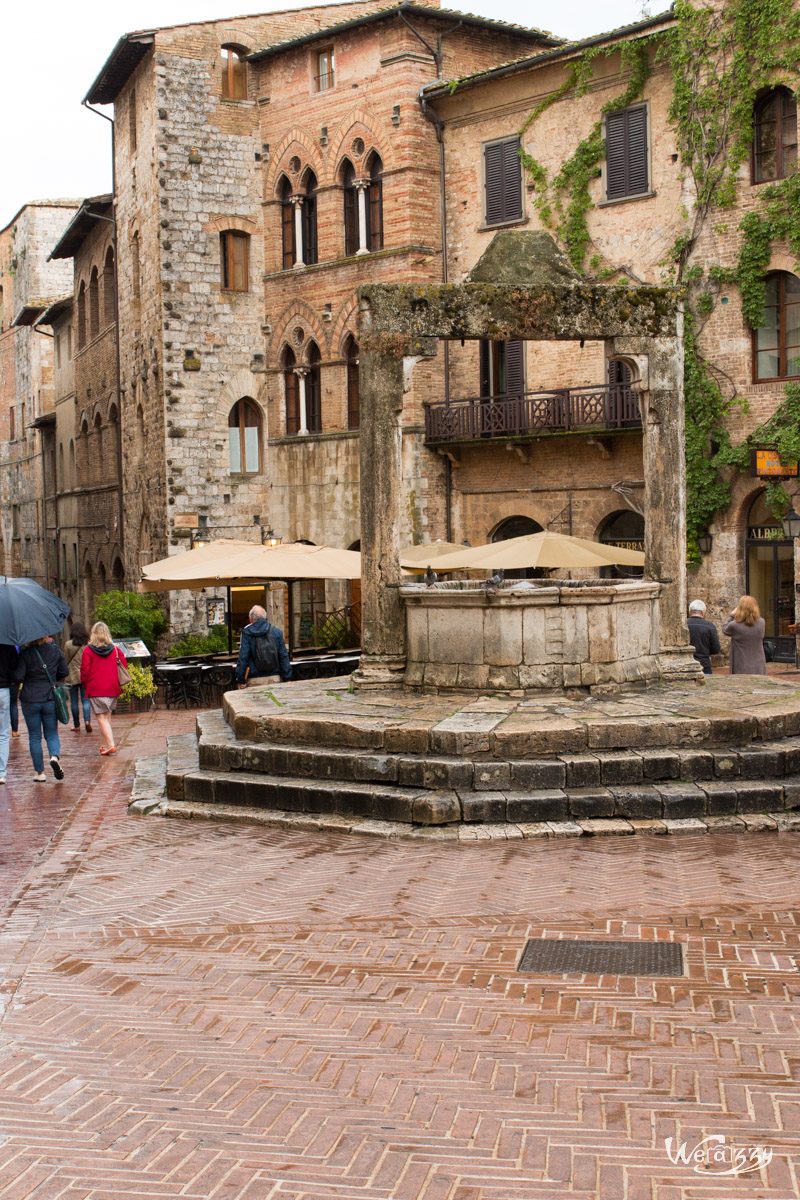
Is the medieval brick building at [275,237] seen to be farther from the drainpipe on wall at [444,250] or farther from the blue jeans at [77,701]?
the blue jeans at [77,701]

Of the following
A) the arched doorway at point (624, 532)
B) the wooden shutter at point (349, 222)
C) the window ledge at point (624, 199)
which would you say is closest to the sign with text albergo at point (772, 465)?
the arched doorway at point (624, 532)

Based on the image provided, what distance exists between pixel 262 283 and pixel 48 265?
811 inches

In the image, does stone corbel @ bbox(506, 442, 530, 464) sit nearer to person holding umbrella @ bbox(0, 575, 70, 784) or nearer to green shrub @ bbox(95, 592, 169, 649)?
green shrub @ bbox(95, 592, 169, 649)

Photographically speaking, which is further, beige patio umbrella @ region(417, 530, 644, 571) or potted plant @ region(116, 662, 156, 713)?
potted plant @ region(116, 662, 156, 713)

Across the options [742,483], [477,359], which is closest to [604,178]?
[477,359]

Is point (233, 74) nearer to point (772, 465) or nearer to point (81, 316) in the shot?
point (81, 316)

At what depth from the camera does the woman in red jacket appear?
1400 cm

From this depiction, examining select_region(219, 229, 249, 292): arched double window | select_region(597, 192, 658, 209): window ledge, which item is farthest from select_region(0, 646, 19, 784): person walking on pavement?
select_region(219, 229, 249, 292): arched double window

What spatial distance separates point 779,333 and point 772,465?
2.40 metres

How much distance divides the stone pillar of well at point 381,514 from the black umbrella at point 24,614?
2.96 meters

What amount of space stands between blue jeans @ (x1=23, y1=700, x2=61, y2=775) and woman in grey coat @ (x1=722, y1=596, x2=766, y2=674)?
23.6 feet

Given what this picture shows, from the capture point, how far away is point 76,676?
1744 centimetres

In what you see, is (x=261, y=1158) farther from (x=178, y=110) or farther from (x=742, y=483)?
(x=178, y=110)

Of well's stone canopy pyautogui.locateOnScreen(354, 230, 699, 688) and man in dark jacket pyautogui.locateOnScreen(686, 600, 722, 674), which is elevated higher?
well's stone canopy pyautogui.locateOnScreen(354, 230, 699, 688)
